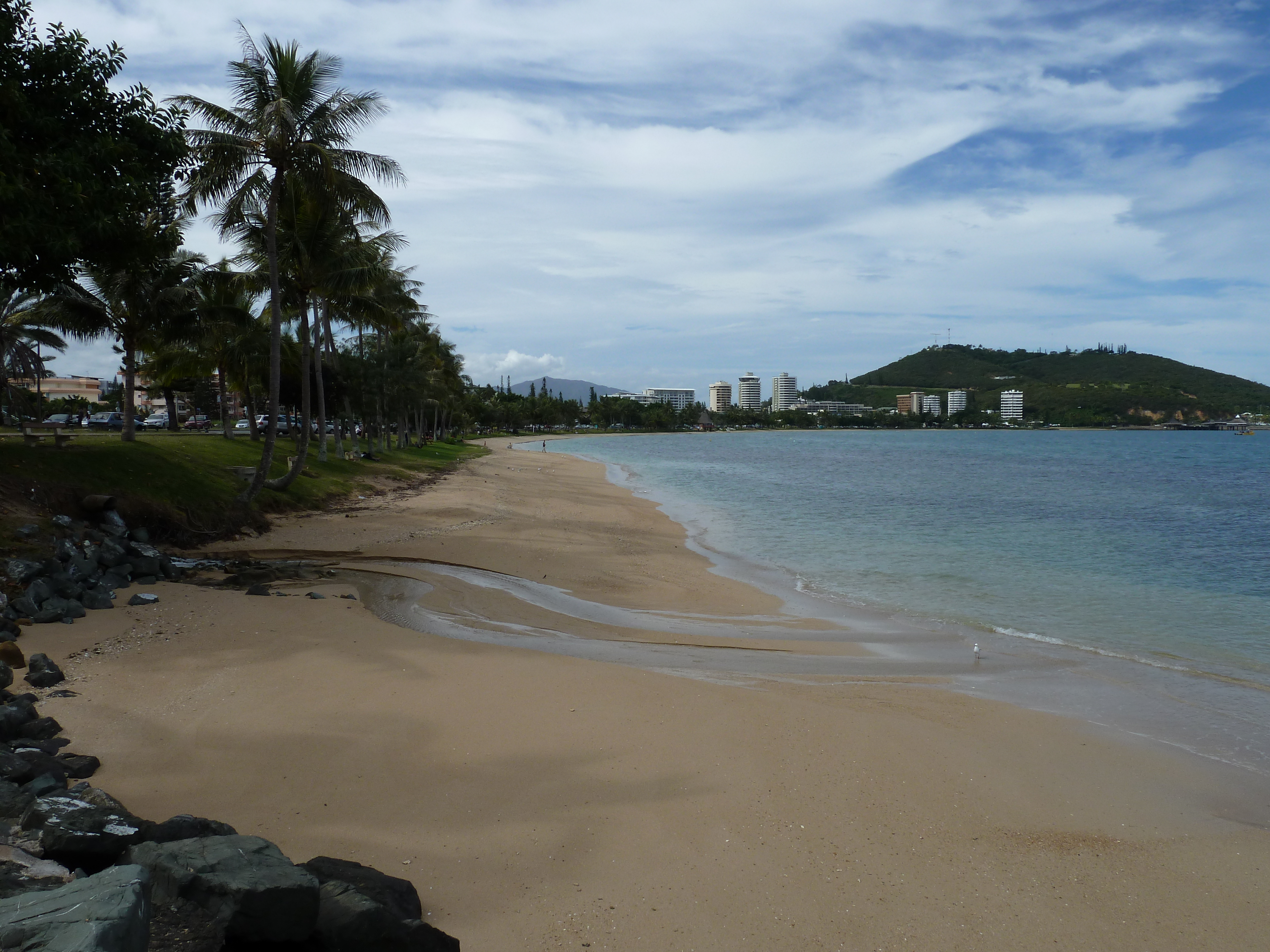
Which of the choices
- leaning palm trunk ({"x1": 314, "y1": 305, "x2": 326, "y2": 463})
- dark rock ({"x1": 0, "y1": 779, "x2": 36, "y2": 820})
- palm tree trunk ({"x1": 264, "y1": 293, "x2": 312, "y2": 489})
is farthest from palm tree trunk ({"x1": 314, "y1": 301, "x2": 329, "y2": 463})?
dark rock ({"x1": 0, "y1": 779, "x2": 36, "y2": 820})

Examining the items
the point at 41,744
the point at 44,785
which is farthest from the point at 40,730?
the point at 44,785

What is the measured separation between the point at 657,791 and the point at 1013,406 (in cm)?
19739

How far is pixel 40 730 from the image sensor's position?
5766 millimetres

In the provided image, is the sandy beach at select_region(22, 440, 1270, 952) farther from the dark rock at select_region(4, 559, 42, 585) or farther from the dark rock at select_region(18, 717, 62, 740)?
the dark rock at select_region(4, 559, 42, 585)

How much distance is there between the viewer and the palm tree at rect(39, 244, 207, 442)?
2142cm

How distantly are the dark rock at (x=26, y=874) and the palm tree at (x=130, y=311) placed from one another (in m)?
19.6

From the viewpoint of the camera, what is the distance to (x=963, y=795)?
5.95 m

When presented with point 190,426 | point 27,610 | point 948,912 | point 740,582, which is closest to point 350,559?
point 27,610

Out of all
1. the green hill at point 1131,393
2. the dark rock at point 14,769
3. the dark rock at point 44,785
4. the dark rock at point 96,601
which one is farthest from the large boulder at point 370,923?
the green hill at point 1131,393

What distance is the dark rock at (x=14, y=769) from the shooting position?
4766 millimetres

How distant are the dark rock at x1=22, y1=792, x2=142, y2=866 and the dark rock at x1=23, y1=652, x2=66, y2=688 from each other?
3052 mm

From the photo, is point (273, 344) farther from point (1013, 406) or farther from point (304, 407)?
point (1013, 406)

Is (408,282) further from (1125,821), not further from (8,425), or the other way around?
(1125,821)

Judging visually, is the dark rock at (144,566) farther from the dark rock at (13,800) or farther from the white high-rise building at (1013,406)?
the white high-rise building at (1013,406)
